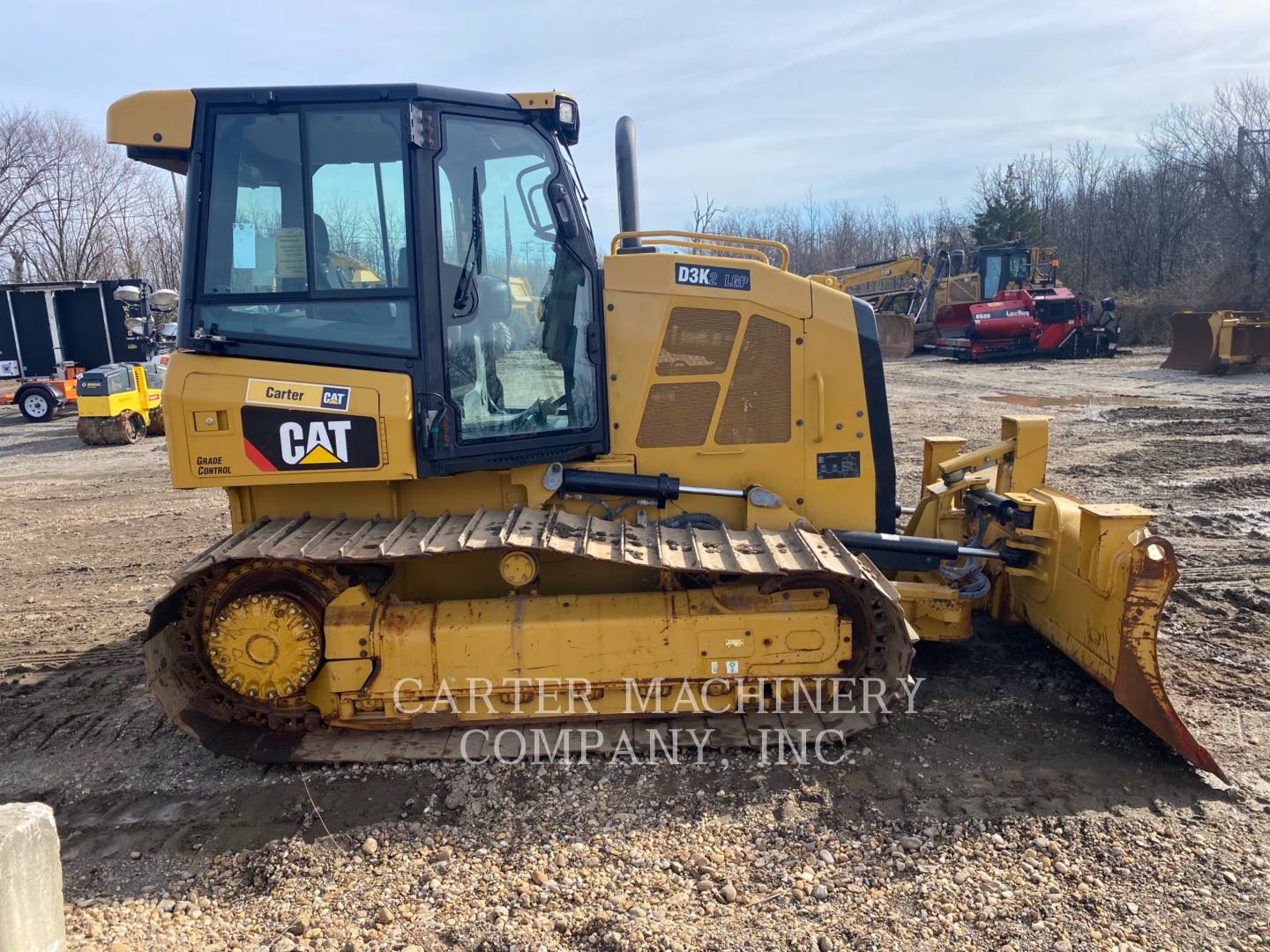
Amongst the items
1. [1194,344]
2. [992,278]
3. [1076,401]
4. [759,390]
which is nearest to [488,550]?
[759,390]

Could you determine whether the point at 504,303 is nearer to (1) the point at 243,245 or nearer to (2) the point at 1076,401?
(1) the point at 243,245

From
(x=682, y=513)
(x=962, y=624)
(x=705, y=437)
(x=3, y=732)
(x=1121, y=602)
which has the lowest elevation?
(x=3, y=732)

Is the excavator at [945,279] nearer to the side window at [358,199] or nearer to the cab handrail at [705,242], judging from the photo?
the cab handrail at [705,242]

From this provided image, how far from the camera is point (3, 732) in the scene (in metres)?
4.47

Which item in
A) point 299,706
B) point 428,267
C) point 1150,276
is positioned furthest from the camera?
point 1150,276

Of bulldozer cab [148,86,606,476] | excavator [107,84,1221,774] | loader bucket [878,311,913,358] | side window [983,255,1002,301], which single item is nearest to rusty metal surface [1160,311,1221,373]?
side window [983,255,1002,301]

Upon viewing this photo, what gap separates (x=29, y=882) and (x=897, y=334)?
2613 cm

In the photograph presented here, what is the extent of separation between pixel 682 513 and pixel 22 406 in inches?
795

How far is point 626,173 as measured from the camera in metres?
4.48

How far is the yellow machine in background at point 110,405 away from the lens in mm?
14773

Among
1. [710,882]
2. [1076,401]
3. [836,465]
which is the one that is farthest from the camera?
[1076,401]

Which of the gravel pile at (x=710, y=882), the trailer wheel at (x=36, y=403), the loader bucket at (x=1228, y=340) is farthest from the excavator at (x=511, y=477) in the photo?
the trailer wheel at (x=36, y=403)

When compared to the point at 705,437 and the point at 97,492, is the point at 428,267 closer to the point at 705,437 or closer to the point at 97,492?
the point at 705,437

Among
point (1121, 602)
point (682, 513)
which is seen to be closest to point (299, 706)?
point (682, 513)
